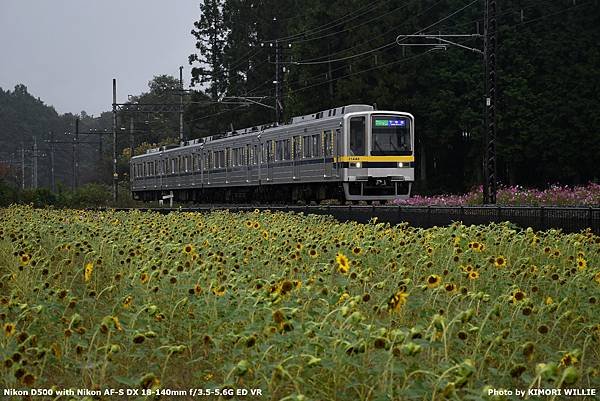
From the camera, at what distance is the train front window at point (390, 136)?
33250mm

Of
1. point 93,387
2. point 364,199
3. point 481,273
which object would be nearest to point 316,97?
point 364,199

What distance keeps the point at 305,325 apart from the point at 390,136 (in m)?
27.2

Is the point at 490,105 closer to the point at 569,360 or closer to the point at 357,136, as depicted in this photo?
the point at 357,136

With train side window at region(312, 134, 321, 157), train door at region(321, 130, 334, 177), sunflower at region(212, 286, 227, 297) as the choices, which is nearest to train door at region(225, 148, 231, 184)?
train side window at region(312, 134, 321, 157)

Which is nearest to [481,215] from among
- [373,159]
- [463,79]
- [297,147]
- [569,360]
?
[373,159]

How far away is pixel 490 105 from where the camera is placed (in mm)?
29750

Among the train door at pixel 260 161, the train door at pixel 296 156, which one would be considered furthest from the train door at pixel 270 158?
the train door at pixel 296 156

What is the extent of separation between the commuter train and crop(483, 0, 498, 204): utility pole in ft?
13.5

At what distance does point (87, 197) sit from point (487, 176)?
27503 millimetres

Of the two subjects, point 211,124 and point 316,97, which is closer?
point 316,97

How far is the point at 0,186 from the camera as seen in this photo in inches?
1780

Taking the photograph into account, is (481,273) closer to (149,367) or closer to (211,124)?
(149,367)

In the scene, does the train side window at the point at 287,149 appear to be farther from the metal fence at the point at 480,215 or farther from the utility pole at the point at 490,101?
the metal fence at the point at 480,215

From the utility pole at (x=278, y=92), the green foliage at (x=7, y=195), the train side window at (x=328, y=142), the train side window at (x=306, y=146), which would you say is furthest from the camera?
the utility pole at (x=278, y=92)
